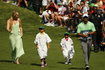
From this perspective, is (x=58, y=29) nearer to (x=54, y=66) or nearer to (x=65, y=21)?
(x=65, y=21)

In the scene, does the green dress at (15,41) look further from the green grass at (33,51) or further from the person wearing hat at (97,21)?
the person wearing hat at (97,21)

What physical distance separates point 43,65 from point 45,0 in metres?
16.4

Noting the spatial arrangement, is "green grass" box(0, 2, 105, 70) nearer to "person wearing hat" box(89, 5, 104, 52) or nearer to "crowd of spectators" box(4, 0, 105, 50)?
"crowd of spectators" box(4, 0, 105, 50)

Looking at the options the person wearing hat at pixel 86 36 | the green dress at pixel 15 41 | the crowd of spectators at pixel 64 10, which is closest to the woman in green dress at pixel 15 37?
the green dress at pixel 15 41

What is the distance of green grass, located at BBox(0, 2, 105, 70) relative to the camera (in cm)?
2078

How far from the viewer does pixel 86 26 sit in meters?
20.2

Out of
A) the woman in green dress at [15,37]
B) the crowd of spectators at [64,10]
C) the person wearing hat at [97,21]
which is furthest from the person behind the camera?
the crowd of spectators at [64,10]

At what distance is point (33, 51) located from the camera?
2572 cm

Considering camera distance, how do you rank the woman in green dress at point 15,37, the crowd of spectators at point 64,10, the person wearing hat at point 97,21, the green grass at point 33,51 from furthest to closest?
the crowd of spectators at point 64,10, the person wearing hat at point 97,21, the woman in green dress at point 15,37, the green grass at point 33,51

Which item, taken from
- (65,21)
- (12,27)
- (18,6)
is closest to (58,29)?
(65,21)

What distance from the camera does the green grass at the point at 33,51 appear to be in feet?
68.2

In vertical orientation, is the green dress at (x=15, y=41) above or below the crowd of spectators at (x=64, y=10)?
below

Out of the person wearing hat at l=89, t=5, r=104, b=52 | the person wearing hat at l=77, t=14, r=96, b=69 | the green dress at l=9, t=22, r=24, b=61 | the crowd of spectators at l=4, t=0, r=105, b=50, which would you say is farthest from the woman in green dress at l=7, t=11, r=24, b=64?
the crowd of spectators at l=4, t=0, r=105, b=50

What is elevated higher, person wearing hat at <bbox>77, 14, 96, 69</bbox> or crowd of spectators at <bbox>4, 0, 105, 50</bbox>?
crowd of spectators at <bbox>4, 0, 105, 50</bbox>
